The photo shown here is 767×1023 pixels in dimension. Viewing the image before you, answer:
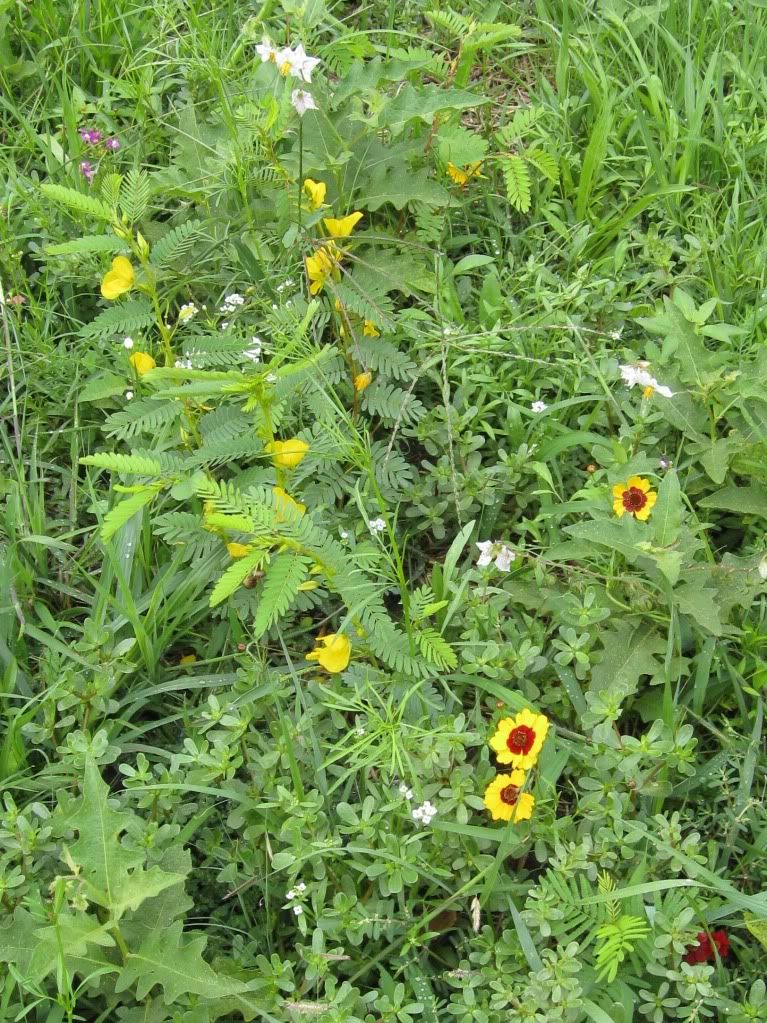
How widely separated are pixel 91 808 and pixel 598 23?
2.66 meters

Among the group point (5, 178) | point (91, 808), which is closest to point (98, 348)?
point (5, 178)

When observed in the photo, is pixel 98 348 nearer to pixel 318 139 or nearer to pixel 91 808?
pixel 318 139

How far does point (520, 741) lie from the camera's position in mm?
1845

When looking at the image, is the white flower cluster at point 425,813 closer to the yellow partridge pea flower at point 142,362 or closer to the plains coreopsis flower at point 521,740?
the plains coreopsis flower at point 521,740

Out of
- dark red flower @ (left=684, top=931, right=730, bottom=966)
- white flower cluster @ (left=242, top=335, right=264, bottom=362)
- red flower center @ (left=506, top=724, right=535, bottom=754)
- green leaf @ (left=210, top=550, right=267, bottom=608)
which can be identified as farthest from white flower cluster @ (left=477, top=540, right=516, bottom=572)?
dark red flower @ (left=684, top=931, right=730, bottom=966)

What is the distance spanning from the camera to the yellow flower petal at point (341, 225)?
2.50 metres

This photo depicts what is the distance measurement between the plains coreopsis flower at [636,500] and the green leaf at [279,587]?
64 cm

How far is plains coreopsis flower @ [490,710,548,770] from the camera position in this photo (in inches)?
72.3

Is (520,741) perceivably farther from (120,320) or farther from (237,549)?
(120,320)

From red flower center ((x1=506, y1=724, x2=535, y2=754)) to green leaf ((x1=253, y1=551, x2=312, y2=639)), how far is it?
457 mm

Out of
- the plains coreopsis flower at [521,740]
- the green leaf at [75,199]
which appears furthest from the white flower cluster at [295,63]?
the plains coreopsis flower at [521,740]

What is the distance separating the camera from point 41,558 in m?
2.38

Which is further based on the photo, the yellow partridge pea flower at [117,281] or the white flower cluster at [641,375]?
the yellow partridge pea flower at [117,281]

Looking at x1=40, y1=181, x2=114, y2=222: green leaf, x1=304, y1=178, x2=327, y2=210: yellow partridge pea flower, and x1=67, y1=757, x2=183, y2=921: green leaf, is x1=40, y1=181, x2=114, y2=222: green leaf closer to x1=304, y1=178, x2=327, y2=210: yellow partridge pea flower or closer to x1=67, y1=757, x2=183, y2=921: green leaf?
x1=304, y1=178, x2=327, y2=210: yellow partridge pea flower
